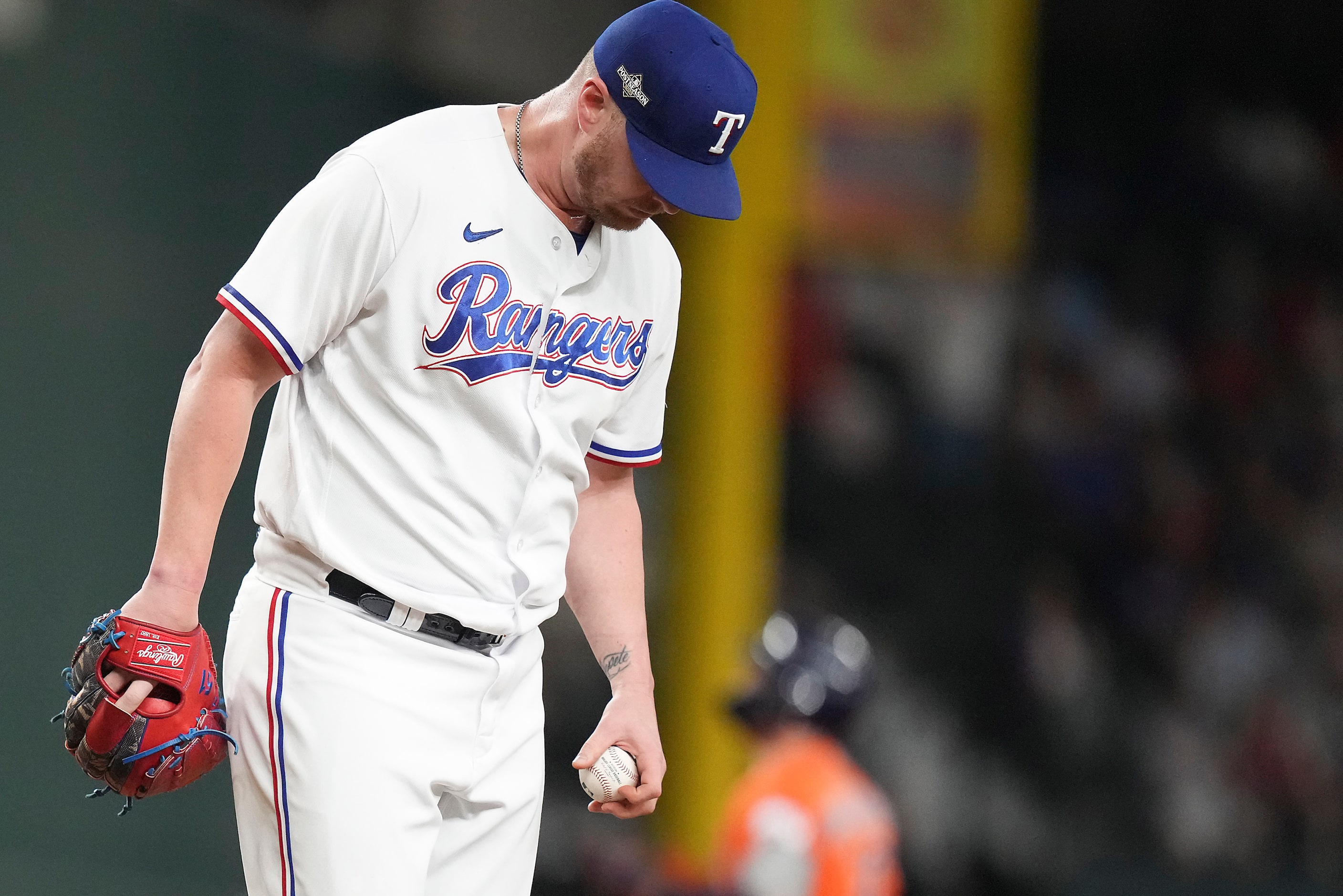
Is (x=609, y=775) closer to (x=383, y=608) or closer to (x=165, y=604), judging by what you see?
(x=383, y=608)

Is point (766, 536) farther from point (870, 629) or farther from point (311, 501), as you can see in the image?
point (311, 501)

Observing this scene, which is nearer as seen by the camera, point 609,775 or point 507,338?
point 507,338

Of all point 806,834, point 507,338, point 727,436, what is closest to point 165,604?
point 507,338

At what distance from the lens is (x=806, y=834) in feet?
10.5

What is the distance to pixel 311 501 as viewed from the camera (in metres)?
1.65

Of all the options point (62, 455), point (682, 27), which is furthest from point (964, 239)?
point (682, 27)

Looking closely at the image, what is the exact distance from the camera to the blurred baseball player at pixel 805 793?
319 centimetres

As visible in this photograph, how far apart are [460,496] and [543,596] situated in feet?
0.61

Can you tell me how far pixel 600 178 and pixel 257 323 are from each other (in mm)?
427

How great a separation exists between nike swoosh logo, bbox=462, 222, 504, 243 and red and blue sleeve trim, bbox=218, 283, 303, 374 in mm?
237

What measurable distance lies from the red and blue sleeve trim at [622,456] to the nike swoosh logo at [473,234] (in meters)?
0.36

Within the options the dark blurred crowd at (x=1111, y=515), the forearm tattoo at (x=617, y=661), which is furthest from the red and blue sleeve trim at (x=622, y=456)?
the dark blurred crowd at (x=1111, y=515)

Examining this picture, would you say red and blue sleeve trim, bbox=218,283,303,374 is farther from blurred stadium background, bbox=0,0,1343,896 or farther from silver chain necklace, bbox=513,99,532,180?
blurred stadium background, bbox=0,0,1343,896

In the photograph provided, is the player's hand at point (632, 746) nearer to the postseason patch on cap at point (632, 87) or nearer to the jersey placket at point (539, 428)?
the jersey placket at point (539, 428)
